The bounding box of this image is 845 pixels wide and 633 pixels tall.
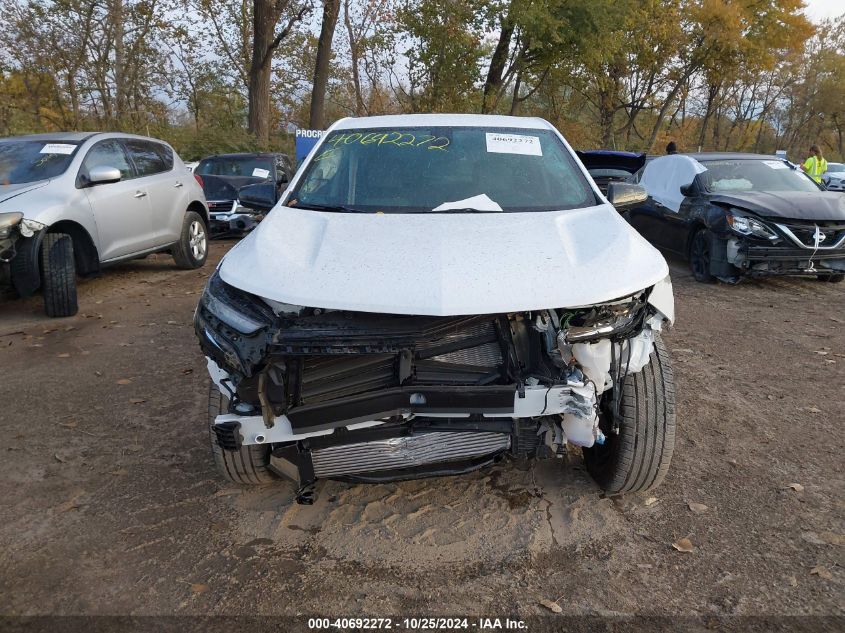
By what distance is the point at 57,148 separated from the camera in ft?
22.2

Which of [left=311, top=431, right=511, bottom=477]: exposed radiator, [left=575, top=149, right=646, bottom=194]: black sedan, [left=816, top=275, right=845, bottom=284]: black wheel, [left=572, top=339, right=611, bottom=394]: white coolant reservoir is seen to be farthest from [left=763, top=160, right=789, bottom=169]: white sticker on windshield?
[left=311, top=431, right=511, bottom=477]: exposed radiator

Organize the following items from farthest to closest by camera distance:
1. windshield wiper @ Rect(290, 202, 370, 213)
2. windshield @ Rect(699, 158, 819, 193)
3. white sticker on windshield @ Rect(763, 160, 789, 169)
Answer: white sticker on windshield @ Rect(763, 160, 789, 169) → windshield @ Rect(699, 158, 819, 193) → windshield wiper @ Rect(290, 202, 370, 213)

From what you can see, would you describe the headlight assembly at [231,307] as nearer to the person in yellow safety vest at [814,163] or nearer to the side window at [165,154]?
the side window at [165,154]

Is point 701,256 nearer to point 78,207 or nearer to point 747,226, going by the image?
point 747,226

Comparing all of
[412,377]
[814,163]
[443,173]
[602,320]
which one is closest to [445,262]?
[412,377]

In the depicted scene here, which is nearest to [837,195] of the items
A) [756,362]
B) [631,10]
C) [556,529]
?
[756,362]

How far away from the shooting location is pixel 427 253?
8.98 ft

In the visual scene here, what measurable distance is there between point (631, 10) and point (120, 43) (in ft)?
61.4

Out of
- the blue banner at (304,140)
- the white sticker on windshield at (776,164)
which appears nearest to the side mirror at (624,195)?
the white sticker on windshield at (776,164)

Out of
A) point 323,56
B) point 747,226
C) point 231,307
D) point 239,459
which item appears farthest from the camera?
point 323,56

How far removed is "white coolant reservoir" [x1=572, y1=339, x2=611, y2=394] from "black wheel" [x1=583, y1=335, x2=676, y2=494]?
8.8 inches

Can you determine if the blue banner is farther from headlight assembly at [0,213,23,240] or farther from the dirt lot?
the dirt lot

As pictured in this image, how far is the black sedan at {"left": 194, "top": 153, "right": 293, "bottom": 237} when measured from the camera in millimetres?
11203

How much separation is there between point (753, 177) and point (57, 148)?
8.06m
